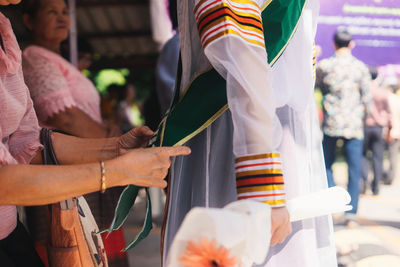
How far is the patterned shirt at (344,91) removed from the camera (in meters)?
4.12

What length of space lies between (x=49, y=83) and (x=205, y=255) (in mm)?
1499

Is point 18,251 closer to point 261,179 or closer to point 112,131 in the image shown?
point 261,179

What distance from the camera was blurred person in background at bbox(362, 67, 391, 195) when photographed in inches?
230

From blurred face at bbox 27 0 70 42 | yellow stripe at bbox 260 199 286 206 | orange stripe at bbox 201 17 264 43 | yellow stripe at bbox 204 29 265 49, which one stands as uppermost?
blurred face at bbox 27 0 70 42

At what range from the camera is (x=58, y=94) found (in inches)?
82.0

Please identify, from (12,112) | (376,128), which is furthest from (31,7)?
(376,128)

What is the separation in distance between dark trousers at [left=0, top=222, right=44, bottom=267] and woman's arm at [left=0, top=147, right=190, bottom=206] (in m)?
0.31

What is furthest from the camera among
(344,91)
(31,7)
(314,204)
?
(344,91)

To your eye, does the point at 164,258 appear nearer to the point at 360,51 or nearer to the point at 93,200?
the point at 93,200

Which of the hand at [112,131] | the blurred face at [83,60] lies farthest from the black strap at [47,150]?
the blurred face at [83,60]

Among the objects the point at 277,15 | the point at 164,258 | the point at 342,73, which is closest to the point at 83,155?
the point at 164,258

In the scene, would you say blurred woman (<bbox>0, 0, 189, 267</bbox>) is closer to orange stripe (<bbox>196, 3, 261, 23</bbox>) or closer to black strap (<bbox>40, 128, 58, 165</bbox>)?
black strap (<bbox>40, 128, 58, 165</bbox>)

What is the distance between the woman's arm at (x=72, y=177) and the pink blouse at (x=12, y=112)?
0.70 ft

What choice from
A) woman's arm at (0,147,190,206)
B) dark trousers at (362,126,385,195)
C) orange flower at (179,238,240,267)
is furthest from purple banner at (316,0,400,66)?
orange flower at (179,238,240,267)
